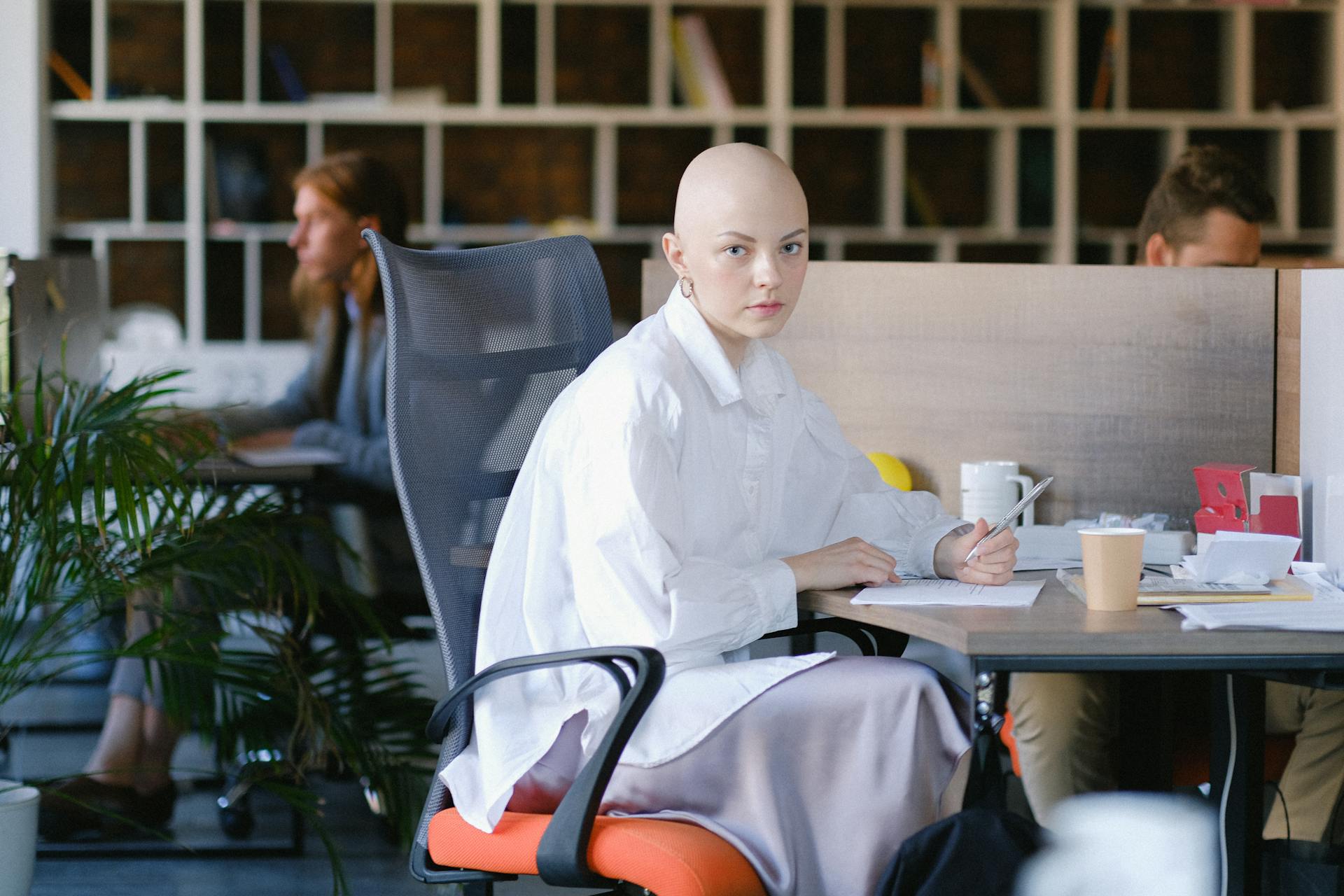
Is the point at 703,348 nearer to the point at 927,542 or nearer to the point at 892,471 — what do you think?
the point at 927,542

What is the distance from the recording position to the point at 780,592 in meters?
1.59

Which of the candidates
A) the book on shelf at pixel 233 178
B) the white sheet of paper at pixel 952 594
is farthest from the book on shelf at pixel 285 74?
the white sheet of paper at pixel 952 594

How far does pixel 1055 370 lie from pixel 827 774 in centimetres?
105

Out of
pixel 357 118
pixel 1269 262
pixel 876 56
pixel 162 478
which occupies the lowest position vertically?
pixel 162 478

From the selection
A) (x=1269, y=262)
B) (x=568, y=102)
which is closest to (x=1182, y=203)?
(x=1269, y=262)

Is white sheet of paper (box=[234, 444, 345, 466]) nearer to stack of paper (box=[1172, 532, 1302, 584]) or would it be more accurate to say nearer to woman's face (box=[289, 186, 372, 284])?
woman's face (box=[289, 186, 372, 284])

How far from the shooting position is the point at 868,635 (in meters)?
1.90

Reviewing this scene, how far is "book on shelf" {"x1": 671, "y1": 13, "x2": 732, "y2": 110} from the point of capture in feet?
15.5

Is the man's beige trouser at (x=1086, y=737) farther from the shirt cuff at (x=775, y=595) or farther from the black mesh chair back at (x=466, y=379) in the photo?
the black mesh chair back at (x=466, y=379)

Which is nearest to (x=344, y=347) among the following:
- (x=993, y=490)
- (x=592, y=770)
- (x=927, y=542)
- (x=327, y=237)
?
(x=327, y=237)

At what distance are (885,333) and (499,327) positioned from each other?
76 cm

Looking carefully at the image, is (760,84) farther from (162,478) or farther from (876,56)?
(162,478)

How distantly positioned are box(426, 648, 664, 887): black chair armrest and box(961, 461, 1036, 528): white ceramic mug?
91 cm

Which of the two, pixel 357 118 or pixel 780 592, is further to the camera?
pixel 357 118
